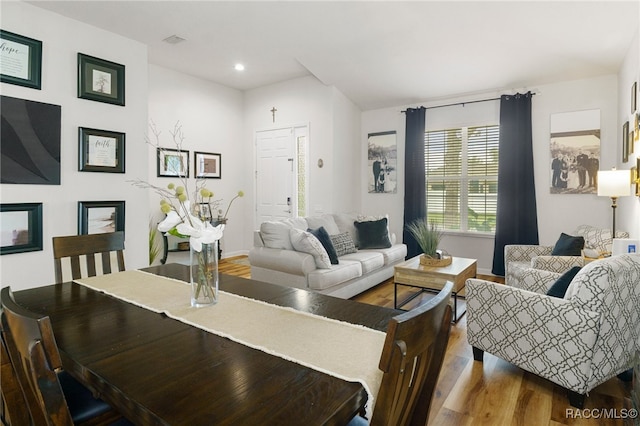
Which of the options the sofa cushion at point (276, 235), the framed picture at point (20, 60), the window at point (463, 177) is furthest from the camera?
the window at point (463, 177)

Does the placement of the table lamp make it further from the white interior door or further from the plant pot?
the white interior door

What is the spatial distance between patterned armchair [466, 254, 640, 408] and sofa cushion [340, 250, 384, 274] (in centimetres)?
190

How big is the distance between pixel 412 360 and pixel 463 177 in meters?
5.19

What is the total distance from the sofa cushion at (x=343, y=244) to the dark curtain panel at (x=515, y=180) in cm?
217

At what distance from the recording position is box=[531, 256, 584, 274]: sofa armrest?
316 centimetres

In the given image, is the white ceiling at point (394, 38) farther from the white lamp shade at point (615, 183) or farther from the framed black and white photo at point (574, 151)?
the white lamp shade at point (615, 183)

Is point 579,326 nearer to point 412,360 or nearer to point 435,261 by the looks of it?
point 412,360

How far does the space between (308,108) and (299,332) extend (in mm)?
5162

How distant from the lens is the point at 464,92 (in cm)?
532

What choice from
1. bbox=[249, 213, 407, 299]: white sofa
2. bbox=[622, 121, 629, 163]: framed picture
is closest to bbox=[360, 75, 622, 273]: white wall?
bbox=[622, 121, 629, 163]: framed picture

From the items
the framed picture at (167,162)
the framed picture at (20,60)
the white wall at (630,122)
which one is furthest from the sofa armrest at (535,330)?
the framed picture at (167,162)

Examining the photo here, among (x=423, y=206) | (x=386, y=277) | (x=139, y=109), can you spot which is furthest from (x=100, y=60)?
(x=423, y=206)

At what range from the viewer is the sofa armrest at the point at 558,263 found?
3.16 m

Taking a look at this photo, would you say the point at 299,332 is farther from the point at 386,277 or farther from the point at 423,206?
the point at 423,206
